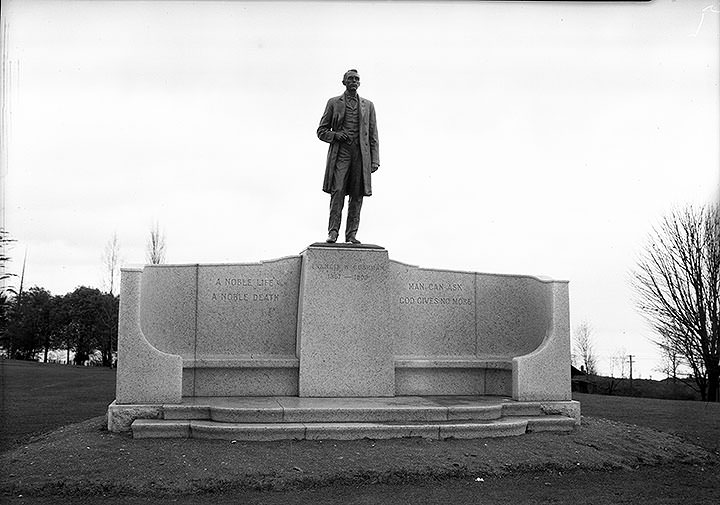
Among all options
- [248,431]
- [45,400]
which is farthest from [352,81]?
[45,400]

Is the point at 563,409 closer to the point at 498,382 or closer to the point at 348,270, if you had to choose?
the point at 498,382

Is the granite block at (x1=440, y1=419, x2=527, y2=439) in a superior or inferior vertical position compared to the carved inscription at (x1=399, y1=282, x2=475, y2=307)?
inferior

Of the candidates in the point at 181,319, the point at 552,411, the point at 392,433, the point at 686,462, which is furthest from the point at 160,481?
the point at 686,462

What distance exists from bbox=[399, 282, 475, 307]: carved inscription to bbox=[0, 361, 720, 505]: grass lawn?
10.0 feet

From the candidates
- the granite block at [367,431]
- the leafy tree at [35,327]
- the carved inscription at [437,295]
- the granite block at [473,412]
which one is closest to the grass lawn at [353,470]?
the granite block at [367,431]

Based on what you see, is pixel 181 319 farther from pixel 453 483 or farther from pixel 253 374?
pixel 453 483

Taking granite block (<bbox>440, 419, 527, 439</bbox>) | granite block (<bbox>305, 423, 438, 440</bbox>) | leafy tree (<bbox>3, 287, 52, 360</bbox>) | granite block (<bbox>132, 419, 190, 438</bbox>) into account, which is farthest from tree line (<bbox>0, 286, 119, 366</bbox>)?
granite block (<bbox>440, 419, 527, 439</bbox>)

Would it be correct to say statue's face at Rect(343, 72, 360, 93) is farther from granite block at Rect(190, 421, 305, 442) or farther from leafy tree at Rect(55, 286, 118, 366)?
leafy tree at Rect(55, 286, 118, 366)

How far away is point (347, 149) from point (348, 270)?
2030 mm

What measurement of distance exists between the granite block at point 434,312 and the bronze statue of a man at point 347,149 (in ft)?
4.17

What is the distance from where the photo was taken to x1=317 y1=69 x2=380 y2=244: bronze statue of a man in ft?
40.5

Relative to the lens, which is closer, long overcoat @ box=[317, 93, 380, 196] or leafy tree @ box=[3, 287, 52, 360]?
long overcoat @ box=[317, 93, 380, 196]

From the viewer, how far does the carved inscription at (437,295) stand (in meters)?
12.8

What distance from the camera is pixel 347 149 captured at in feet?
40.7
